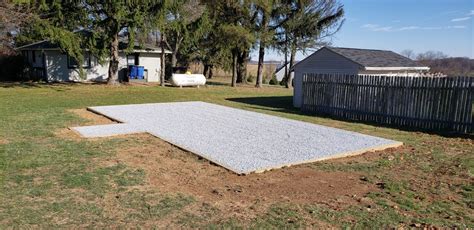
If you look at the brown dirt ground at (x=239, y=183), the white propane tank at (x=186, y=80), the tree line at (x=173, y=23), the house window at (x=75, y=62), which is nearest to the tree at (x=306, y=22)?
the tree line at (x=173, y=23)

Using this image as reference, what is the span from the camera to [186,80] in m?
24.7

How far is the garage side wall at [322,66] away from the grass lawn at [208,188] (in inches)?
269

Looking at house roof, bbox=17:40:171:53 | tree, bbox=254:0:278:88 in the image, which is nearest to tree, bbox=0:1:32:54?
house roof, bbox=17:40:171:53

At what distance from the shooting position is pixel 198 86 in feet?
83.4

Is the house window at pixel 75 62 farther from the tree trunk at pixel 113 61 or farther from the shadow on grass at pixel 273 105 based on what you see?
the shadow on grass at pixel 273 105

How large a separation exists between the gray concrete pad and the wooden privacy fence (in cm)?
290

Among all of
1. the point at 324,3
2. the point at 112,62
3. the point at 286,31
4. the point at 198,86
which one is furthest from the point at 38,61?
the point at 324,3

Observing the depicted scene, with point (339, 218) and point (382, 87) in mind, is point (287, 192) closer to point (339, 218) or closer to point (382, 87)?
point (339, 218)

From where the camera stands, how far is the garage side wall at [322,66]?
1466 cm

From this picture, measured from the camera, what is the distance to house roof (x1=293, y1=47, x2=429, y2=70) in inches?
570

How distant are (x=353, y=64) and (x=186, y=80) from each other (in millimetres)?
12784

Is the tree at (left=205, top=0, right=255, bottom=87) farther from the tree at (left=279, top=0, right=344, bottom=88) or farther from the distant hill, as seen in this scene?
the distant hill

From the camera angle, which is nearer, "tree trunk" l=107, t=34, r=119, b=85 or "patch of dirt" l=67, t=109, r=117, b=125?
"patch of dirt" l=67, t=109, r=117, b=125

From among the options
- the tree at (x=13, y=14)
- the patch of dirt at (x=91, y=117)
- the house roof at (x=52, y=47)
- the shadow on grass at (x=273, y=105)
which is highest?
the tree at (x=13, y=14)
